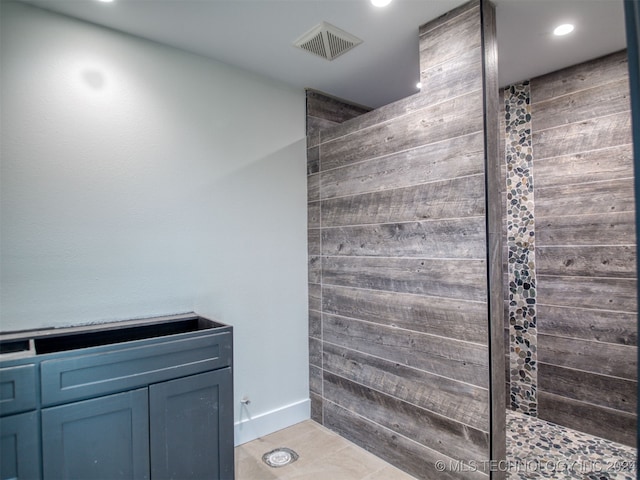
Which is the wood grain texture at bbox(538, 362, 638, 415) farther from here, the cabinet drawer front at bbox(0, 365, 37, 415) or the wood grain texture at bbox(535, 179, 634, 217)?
the cabinet drawer front at bbox(0, 365, 37, 415)

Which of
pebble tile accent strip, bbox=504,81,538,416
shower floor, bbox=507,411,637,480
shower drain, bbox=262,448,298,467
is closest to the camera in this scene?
shower floor, bbox=507,411,637,480

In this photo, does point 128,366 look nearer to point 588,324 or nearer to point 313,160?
point 313,160

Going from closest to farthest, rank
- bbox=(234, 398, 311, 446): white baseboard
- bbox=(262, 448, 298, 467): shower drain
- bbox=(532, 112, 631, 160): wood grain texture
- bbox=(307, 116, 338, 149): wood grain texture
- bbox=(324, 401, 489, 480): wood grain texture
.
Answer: bbox=(324, 401, 489, 480): wood grain texture
bbox=(262, 448, 298, 467): shower drain
bbox=(532, 112, 631, 160): wood grain texture
bbox=(234, 398, 311, 446): white baseboard
bbox=(307, 116, 338, 149): wood grain texture

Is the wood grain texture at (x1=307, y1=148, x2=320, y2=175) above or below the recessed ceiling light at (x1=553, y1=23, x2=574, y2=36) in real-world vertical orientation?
below

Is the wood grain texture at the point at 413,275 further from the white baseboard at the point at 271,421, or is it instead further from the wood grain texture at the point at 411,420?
the white baseboard at the point at 271,421

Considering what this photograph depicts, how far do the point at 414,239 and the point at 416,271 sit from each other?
191 millimetres

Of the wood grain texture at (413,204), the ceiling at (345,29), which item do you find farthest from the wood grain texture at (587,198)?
the wood grain texture at (413,204)

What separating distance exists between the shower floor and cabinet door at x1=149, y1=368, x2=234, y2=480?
1668 millimetres

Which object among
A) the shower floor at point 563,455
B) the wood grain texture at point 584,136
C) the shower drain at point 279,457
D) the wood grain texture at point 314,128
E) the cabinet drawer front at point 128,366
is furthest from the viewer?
the wood grain texture at point 314,128

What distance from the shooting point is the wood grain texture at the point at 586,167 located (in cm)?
239

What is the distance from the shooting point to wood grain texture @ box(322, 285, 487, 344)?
187cm

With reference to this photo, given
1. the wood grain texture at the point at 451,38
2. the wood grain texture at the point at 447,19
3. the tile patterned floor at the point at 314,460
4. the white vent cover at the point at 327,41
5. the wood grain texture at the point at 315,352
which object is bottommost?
the tile patterned floor at the point at 314,460

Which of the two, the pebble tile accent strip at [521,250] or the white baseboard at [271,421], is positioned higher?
the pebble tile accent strip at [521,250]

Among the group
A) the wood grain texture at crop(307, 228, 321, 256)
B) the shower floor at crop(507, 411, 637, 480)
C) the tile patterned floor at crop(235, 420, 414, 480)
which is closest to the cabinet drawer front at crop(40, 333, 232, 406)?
the tile patterned floor at crop(235, 420, 414, 480)
